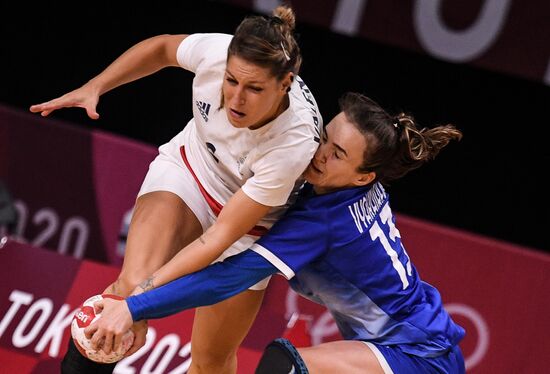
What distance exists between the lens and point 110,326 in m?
3.36

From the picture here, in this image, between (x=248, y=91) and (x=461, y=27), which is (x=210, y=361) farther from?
(x=461, y=27)

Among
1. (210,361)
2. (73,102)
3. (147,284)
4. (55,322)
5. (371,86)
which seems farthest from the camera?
(371,86)

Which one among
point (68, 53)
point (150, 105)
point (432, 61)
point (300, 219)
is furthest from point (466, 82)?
point (300, 219)

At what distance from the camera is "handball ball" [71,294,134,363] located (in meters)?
3.42

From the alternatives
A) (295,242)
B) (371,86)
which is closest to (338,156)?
(295,242)

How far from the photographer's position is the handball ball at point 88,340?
3424mm

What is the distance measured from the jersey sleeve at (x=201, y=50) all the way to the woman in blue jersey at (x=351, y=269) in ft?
1.43

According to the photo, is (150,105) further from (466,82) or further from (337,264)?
(337,264)

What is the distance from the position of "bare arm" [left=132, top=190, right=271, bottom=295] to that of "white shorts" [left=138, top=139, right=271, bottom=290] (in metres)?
0.30

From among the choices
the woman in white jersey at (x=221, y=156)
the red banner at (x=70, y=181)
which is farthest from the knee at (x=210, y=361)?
the red banner at (x=70, y=181)

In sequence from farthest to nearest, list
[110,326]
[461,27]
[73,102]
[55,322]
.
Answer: [461,27] → [55,322] → [73,102] → [110,326]

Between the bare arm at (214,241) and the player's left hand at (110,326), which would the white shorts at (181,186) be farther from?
the player's left hand at (110,326)

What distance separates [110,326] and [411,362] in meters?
1.01

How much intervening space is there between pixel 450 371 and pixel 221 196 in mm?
971
